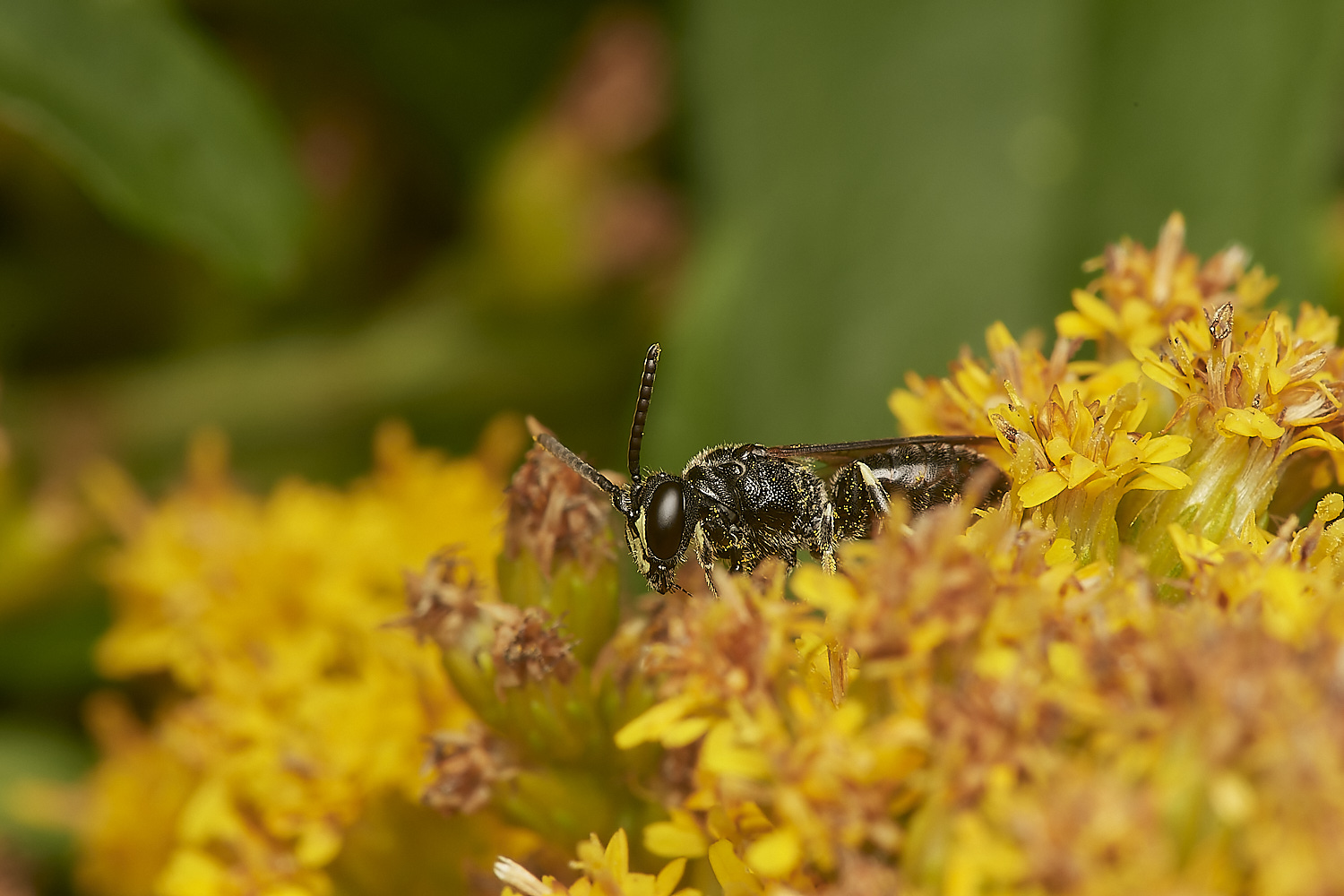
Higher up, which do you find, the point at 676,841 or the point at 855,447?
the point at 855,447

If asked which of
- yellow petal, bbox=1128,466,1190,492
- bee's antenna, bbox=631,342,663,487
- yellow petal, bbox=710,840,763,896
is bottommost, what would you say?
yellow petal, bbox=710,840,763,896

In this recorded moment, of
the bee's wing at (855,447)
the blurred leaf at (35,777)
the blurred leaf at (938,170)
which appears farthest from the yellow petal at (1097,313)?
the blurred leaf at (35,777)

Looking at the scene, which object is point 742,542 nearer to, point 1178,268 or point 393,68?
point 1178,268

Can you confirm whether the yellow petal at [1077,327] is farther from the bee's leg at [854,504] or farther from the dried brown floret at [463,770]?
the dried brown floret at [463,770]

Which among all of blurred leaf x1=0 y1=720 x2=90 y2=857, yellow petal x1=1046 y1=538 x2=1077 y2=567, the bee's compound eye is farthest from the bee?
blurred leaf x1=0 y1=720 x2=90 y2=857

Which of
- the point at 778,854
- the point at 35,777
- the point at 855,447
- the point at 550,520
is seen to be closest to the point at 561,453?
the point at 550,520

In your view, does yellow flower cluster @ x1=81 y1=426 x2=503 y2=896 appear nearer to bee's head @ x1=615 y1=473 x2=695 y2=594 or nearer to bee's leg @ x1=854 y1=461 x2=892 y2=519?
bee's head @ x1=615 y1=473 x2=695 y2=594

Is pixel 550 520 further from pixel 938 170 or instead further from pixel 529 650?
pixel 938 170

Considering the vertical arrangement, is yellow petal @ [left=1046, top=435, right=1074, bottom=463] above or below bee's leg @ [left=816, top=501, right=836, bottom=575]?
below
